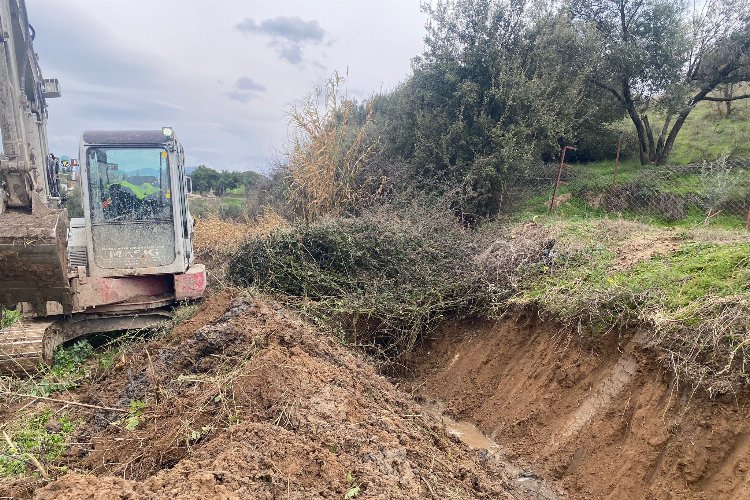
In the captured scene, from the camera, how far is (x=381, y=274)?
302 inches

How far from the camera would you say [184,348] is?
186 inches

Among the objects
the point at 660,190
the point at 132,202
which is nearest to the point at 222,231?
the point at 132,202

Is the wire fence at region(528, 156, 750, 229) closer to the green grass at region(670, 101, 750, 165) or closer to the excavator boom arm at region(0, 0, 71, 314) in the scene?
the green grass at region(670, 101, 750, 165)

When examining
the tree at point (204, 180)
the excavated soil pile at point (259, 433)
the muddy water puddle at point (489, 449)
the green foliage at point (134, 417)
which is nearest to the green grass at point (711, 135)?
the muddy water puddle at point (489, 449)

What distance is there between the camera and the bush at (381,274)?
7.16 metres

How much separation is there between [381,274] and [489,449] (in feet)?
9.76

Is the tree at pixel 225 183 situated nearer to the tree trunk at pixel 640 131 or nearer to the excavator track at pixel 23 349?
the tree trunk at pixel 640 131

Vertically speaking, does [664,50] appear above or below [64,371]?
above

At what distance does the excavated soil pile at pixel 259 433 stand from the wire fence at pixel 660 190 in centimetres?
901

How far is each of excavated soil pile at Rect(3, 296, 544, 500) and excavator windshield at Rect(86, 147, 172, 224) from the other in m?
2.40

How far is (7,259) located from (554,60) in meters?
12.6

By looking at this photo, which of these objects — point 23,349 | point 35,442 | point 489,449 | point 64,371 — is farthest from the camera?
point 64,371

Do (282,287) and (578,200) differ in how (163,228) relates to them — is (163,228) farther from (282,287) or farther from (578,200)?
(578,200)

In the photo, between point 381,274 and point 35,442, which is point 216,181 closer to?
point 381,274
